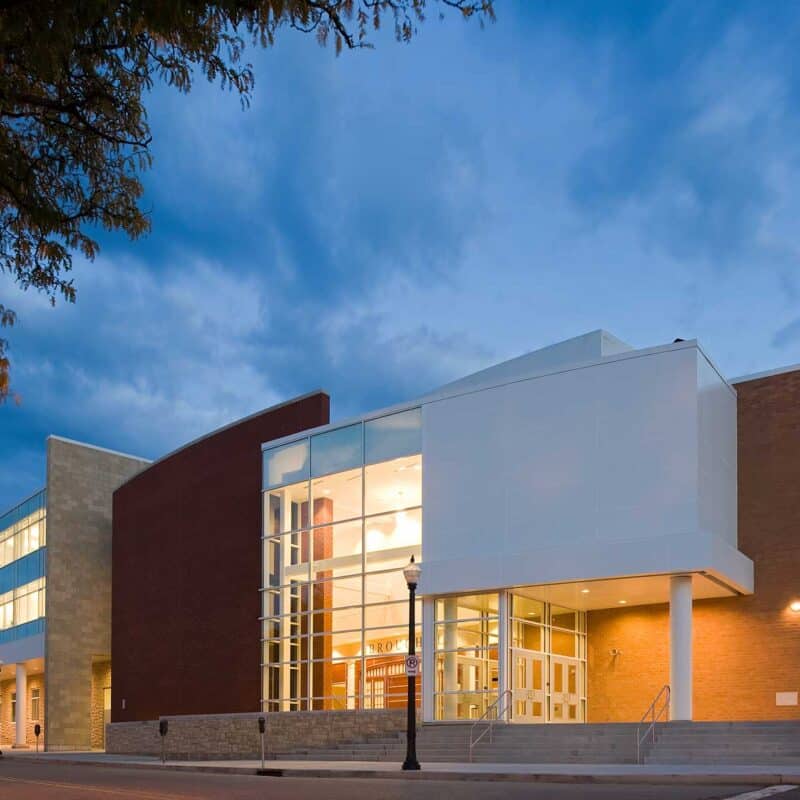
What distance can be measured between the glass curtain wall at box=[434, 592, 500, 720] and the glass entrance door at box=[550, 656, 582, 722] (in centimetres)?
198

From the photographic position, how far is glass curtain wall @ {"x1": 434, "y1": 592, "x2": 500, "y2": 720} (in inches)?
1118

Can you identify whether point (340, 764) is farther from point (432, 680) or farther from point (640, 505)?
point (640, 505)

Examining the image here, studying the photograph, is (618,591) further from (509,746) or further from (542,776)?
(542,776)

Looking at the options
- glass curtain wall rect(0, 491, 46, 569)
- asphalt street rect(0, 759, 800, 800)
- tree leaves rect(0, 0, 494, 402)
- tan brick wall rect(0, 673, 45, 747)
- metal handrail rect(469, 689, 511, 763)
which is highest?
tree leaves rect(0, 0, 494, 402)

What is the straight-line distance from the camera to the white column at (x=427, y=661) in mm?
28953

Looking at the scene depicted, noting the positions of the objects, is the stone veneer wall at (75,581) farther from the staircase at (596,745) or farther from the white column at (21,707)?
the staircase at (596,745)

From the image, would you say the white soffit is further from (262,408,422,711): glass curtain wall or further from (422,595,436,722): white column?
(262,408,422,711): glass curtain wall

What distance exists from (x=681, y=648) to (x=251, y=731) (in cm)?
1318

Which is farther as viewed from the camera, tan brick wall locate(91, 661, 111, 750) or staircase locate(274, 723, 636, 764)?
tan brick wall locate(91, 661, 111, 750)

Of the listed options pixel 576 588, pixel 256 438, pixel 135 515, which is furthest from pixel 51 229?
pixel 135 515

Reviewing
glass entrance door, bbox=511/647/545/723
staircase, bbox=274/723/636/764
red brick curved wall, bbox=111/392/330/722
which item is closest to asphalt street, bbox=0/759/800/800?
staircase, bbox=274/723/636/764

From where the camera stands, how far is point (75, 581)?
50.6 meters

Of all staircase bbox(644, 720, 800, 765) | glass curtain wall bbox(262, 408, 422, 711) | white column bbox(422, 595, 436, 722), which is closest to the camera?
staircase bbox(644, 720, 800, 765)

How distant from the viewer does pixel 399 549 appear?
31.5 m
